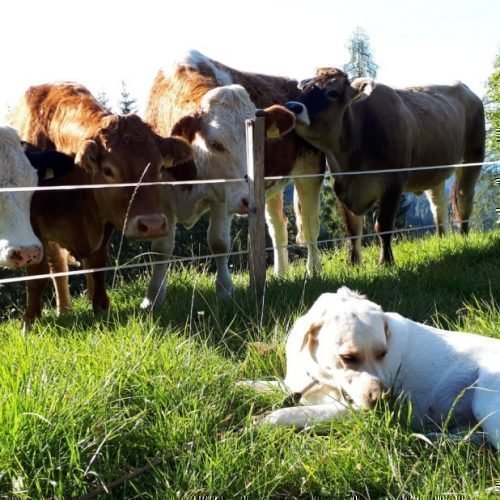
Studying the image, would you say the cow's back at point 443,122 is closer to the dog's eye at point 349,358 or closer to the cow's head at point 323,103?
the cow's head at point 323,103

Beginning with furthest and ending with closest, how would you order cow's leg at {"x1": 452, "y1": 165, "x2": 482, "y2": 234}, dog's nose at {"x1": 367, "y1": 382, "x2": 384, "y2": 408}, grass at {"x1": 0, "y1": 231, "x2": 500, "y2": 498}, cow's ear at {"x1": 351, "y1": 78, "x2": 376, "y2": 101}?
1. cow's leg at {"x1": 452, "y1": 165, "x2": 482, "y2": 234}
2. cow's ear at {"x1": 351, "y1": 78, "x2": 376, "y2": 101}
3. dog's nose at {"x1": 367, "y1": 382, "x2": 384, "y2": 408}
4. grass at {"x1": 0, "y1": 231, "x2": 500, "y2": 498}

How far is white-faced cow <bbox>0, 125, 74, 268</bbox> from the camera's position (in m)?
5.07

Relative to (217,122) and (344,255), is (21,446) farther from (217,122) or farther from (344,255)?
(344,255)

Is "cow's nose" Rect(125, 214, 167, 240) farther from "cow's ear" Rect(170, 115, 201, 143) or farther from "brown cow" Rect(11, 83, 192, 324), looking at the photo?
"cow's ear" Rect(170, 115, 201, 143)

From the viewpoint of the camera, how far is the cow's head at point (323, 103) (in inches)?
324

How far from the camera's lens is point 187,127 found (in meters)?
6.61

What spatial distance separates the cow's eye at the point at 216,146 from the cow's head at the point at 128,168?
0.61 m

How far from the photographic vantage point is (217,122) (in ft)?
21.6

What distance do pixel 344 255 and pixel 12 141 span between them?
5098 mm

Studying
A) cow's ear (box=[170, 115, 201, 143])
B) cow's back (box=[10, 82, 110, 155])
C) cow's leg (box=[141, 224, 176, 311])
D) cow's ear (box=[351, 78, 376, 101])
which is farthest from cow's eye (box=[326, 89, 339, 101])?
cow's back (box=[10, 82, 110, 155])

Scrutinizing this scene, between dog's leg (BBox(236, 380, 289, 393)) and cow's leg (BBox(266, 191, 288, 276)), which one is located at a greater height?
dog's leg (BBox(236, 380, 289, 393))

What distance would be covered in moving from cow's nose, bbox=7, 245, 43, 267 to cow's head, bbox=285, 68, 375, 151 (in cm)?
388

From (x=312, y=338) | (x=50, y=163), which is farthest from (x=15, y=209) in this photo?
(x=312, y=338)

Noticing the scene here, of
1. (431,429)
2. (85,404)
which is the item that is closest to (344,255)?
(431,429)
